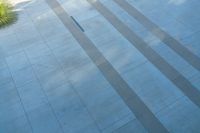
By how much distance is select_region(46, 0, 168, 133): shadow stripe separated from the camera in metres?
6.15

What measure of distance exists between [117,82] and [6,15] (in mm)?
4721

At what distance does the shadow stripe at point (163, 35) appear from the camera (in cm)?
730

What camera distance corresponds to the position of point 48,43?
8.62 m

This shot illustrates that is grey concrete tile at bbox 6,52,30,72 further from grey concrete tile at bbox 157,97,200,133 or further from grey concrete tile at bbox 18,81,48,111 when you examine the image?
grey concrete tile at bbox 157,97,200,133

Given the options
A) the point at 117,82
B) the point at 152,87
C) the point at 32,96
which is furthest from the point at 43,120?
the point at 152,87

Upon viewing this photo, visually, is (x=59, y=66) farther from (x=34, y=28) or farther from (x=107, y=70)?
(x=34, y=28)

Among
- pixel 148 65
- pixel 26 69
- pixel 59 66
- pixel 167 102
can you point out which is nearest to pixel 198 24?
pixel 148 65

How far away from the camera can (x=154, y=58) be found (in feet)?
24.6

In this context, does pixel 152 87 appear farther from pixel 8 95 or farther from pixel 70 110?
pixel 8 95

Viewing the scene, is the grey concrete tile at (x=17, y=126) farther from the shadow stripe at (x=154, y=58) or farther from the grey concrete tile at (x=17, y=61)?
the shadow stripe at (x=154, y=58)

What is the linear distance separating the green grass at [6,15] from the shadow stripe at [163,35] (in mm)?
3380

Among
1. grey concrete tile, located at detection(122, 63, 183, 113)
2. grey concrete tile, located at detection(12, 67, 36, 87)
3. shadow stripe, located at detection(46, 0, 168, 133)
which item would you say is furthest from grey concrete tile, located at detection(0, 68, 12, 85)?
grey concrete tile, located at detection(122, 63, 183, 113)

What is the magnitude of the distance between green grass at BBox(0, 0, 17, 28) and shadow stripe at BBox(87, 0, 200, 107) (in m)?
2.64

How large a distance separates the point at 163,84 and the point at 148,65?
0.71 m
